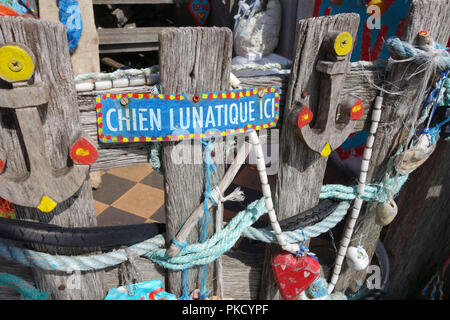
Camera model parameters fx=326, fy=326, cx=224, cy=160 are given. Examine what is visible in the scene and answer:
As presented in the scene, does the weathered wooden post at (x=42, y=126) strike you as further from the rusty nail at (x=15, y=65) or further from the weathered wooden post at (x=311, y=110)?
the weathered wooden post at (x=311, y=110)

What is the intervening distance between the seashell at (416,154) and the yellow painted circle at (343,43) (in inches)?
22.3

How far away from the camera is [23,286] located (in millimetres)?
1223

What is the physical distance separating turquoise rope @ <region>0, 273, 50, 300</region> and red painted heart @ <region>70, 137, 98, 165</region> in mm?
603

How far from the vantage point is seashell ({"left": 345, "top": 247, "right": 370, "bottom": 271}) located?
1.46 m

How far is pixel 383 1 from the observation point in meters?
2.48

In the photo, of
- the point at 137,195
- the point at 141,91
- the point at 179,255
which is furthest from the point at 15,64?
the point at 137,195

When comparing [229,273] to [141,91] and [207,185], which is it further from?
[141,91]

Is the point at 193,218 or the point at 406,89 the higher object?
the point at 406,89

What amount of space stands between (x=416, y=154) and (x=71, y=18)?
230 centimetres

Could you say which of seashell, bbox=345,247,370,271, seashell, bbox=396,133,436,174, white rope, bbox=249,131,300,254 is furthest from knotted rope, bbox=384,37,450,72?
seashell, bbox=345,247,370,271

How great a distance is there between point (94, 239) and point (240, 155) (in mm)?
579

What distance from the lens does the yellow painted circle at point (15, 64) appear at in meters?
0.76
